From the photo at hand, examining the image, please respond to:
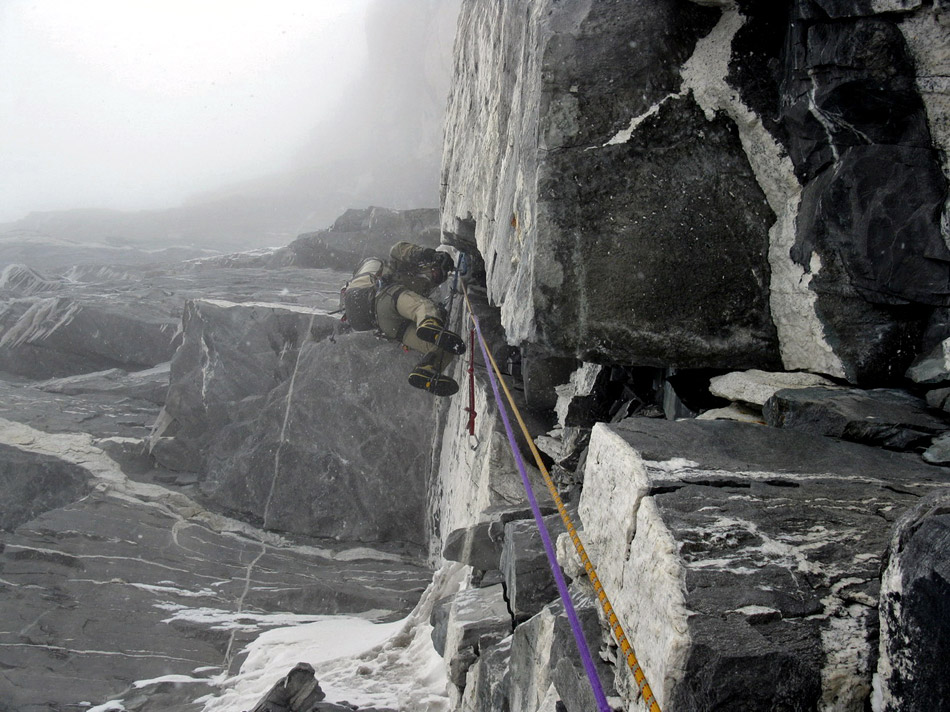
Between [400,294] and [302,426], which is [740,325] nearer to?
[400,294]

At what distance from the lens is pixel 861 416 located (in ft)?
8.40

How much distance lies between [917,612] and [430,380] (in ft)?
20.4

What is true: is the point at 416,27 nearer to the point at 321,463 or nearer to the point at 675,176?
the point at 321,463

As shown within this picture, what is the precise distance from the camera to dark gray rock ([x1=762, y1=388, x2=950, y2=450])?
2.50 meters

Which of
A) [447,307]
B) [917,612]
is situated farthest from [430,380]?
[917,612]

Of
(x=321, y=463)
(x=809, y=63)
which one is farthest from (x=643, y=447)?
(x=321, y=463)

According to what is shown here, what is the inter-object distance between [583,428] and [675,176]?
210 cm

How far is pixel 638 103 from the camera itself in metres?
3.39

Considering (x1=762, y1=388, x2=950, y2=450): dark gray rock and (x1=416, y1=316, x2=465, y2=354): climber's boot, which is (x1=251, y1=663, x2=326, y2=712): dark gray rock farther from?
(x1=762, y1=388, x2=950, y2=450): dark gray rock

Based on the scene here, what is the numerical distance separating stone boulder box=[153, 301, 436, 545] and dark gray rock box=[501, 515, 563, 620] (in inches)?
221

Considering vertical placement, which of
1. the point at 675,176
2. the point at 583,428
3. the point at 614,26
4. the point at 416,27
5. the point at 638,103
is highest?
the point at 416,27

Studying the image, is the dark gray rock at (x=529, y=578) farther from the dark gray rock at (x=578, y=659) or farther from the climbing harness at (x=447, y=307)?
the climbing harness at (x=447, y=307)

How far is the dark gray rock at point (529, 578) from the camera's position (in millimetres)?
3701

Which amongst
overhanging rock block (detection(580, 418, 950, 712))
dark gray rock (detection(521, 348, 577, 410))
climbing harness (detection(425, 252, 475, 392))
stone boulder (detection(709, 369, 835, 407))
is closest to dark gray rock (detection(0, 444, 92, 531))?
climbing harness (detection(425, 252, 475, 392))
